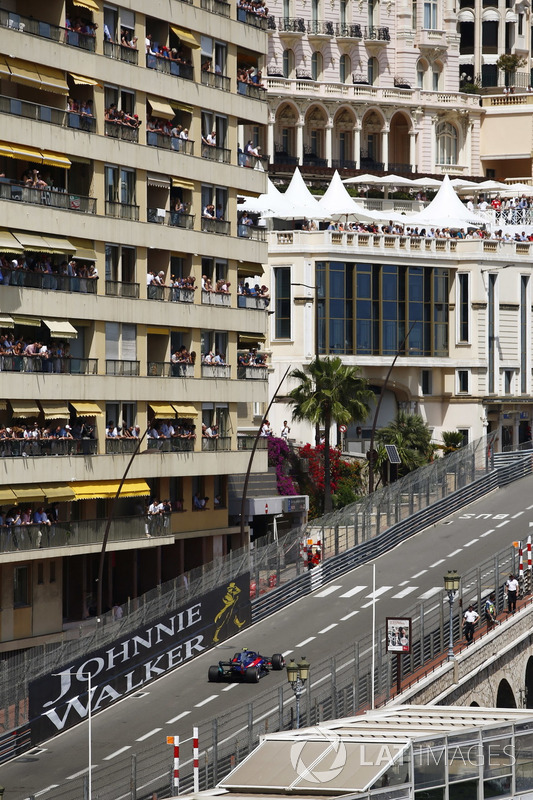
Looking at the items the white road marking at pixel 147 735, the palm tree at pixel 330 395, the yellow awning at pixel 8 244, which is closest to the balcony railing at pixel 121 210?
the yellow awning at pixel 8 244

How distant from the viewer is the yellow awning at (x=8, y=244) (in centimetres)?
6369

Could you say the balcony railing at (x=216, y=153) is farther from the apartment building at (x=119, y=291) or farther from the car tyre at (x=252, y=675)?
the car tyre at (x=252, y=675)

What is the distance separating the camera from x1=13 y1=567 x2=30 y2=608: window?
6675cm

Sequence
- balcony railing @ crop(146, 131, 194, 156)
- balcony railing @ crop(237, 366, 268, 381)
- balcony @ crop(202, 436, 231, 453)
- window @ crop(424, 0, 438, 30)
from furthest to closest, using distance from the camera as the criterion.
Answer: window @ crop(424, 0, 438, 30), balcony railing @ crop(237, 366, 268, 381), balcony @ crop(202, 436, 231, 453), balcony railing @ crop(146, 131, 194, 156)

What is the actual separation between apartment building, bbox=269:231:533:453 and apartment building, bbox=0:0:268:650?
2189cm

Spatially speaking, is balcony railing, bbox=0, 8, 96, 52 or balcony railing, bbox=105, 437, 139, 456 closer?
balcony railing, bbox=0, 8, 96, 52

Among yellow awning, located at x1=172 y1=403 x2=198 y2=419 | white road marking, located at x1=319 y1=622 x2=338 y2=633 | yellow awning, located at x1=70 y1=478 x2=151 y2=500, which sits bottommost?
white road marking, located at x1=319 y1=622 x2=338 y2=633

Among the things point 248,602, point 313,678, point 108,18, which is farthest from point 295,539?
point 108,18

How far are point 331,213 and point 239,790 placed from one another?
70.9 meters

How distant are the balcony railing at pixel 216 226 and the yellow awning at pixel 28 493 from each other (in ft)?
48.7

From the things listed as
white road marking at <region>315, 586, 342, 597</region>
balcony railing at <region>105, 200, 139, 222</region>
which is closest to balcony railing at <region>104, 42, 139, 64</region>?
balcony railing at <region>105, 200, 139, 222</region>

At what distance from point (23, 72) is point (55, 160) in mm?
3209

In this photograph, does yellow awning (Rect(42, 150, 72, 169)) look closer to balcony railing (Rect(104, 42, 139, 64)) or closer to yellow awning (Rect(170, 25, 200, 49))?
balcony railing (Rect(104, 42, 139, 64))

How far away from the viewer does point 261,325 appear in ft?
263
